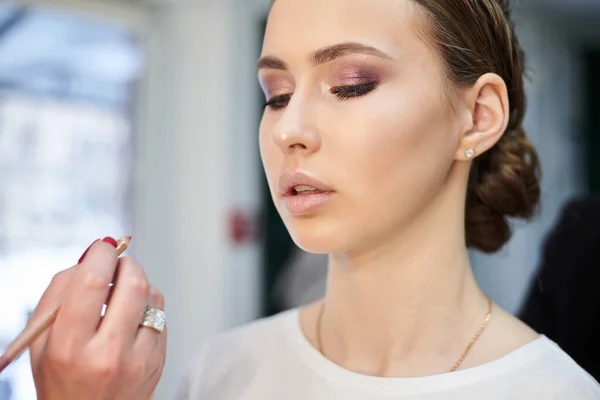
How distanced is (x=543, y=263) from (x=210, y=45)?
1461 mm

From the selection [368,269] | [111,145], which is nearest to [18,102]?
[111,145]

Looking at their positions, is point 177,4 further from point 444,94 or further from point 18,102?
point 444,94

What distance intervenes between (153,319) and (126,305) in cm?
5

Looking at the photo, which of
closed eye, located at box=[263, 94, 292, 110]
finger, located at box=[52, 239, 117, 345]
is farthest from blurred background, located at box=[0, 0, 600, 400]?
finger, located at box=[52, 239, 117, 345]

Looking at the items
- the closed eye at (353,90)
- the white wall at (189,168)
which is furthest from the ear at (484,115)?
the white wall at (189,168)

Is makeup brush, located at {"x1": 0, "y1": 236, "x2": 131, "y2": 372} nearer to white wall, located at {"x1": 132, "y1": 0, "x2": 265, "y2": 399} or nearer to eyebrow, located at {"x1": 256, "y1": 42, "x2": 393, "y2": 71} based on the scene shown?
eyebrow, located at {"x1": 256, "y1": 42, "x2": 393, "y2": 71}

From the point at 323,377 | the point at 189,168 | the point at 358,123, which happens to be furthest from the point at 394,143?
the point at 189,168

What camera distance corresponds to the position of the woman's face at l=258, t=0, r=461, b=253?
755 millimetres

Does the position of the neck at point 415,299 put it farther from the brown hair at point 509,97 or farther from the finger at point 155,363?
the finger at point 155,363

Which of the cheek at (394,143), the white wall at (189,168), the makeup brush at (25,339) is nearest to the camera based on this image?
the makeup brush at (25,339)

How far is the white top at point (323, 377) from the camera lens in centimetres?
77

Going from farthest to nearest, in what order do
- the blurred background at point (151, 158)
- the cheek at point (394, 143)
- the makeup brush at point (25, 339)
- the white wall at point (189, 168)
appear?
1. the white wall at point (189, 168)
2. the blurred background at point (151, 158)
3. the cheek at point (394, 143)
4. the makeup brush at point (25, 339)

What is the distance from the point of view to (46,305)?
65 centimetres

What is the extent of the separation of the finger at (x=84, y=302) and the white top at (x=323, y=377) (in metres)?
0.32
